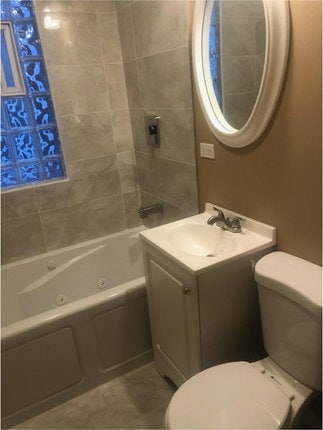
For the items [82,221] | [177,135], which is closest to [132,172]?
[82,221]

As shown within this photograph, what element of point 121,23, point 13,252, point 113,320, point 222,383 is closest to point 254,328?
point 222,383

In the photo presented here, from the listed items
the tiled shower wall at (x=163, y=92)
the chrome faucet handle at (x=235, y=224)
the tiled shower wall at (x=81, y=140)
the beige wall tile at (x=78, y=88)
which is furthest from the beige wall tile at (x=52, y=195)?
the chrome faucet handle at (x=235, y=224)

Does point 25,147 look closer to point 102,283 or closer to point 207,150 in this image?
point 102,283

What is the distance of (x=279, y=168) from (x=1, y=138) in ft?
5.73

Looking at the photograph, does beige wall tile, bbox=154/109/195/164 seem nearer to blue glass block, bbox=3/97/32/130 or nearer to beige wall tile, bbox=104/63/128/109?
beige wall tile, bbox=104/63/128/109

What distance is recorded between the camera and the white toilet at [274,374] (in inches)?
43.4

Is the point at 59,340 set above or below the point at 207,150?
below

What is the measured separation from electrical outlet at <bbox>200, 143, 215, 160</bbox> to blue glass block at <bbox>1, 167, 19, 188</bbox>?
4.27 feet

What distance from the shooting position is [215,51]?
1574 millimetres

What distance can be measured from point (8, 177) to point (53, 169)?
302 mm

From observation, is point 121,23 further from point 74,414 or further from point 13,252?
point 74,414

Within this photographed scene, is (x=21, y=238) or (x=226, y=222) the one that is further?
(x=21, y=238)

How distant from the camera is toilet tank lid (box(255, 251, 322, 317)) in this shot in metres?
1.10

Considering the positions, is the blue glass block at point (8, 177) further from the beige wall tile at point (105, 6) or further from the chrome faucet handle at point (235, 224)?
the chrome faucet handle at point (235, 224)
